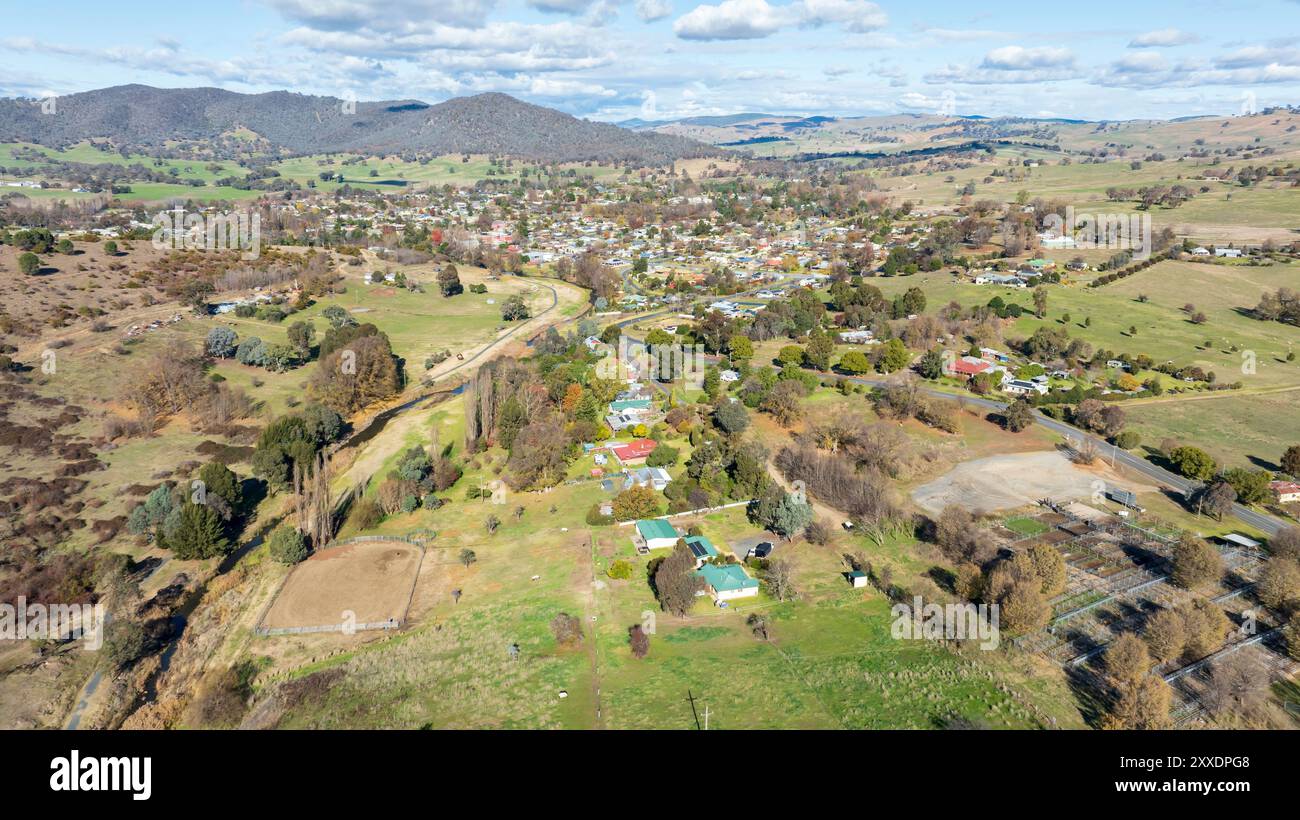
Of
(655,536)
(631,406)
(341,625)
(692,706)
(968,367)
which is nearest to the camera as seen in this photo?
(692,706)

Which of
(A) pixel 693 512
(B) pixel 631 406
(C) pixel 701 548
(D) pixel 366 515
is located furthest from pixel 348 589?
(B) pixel 631 406

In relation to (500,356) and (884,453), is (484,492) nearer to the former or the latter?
(884,453)

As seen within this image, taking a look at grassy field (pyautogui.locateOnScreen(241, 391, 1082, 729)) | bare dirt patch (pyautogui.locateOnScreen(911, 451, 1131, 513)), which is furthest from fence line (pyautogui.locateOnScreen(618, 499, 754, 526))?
bare dirt patch (pyautogui.locateOnScreen(911, 451, 1131, 513))

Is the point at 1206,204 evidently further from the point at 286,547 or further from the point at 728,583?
the point at 286,547

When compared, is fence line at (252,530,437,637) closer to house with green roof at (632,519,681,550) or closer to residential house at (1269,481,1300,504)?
house with green roof at (632,519,681,550)

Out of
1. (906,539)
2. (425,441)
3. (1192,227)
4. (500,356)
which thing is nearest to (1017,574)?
(906,539)

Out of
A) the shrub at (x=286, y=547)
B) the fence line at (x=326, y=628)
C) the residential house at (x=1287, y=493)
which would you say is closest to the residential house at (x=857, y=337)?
the residential house at (x=1287, y=493)
